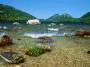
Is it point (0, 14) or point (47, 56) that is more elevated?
point (0, 14)

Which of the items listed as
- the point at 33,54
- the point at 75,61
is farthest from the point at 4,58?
the point at 75,61

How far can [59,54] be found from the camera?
18.2 m

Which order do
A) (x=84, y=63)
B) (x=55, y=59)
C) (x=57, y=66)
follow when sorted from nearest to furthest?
(x=57, y=66) → (x=84, y=63) → (x=55, y=59)

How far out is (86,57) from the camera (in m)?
17.0

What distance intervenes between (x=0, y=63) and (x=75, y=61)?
5.61m

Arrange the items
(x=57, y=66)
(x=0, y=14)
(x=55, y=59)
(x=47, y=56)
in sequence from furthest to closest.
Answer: (x=0, y=14) < (x=47, y=56) < (x=55, y=59) < (x=57, y=66)

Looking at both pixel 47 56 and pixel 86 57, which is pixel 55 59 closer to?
pixel 47 56

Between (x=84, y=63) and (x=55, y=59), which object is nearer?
(x=84, y=63)

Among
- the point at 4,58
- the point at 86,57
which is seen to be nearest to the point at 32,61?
the point at 4,58

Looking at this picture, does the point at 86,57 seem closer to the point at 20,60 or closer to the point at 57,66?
the point at 57,66

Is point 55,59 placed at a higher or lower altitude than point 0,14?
lower

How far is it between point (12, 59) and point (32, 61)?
1.65 meters

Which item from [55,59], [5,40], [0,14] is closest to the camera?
[55,59]

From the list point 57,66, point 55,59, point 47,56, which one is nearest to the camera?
point 57,66
